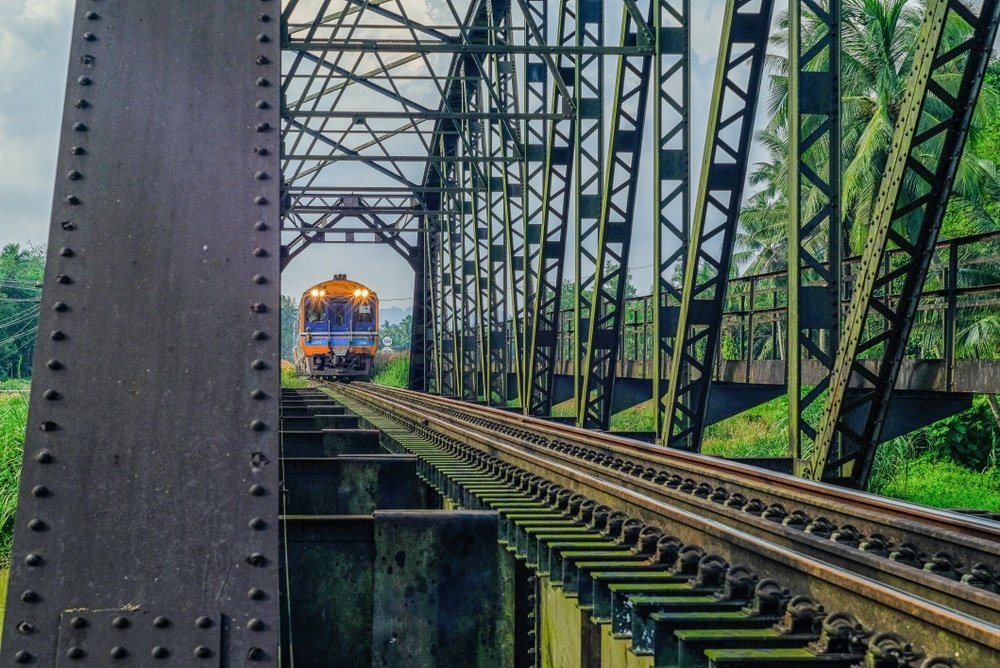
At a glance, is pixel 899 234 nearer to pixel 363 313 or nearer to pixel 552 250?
pixel 552 250

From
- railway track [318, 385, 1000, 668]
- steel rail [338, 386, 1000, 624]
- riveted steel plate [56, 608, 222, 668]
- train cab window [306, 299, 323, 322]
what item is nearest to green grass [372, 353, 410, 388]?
train cab window [306, 299, 323, 322]

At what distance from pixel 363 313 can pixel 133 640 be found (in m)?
35.5

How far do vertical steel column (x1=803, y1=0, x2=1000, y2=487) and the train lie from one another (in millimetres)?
29592

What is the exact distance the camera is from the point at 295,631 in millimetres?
5570

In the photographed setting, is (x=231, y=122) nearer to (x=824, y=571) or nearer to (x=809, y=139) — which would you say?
(x=824, y=571)

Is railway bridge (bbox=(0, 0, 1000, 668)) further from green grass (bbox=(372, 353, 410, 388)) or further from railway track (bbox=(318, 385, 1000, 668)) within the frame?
green grass (bbox=(372, 353, 410, 388))

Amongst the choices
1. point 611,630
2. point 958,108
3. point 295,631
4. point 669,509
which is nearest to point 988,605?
point 611,630

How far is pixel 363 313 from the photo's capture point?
3788cm

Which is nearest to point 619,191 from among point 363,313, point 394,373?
point 363,313

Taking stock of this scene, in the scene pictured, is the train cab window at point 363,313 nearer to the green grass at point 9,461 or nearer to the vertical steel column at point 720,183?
the green grass at point 9,461

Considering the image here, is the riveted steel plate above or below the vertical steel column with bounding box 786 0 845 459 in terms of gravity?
below

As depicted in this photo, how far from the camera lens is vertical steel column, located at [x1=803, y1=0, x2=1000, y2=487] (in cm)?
702

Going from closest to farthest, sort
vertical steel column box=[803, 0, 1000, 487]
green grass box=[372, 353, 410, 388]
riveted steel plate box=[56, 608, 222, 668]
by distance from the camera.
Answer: riveted steel plate box=[56, 608, 222, 668]
vertical steel column box=[803, 0, 1000, 487]
green grass box=[372, 353, 410, 388]

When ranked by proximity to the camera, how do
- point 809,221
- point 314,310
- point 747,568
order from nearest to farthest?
point 747,568, point 809,221, point 314,310
